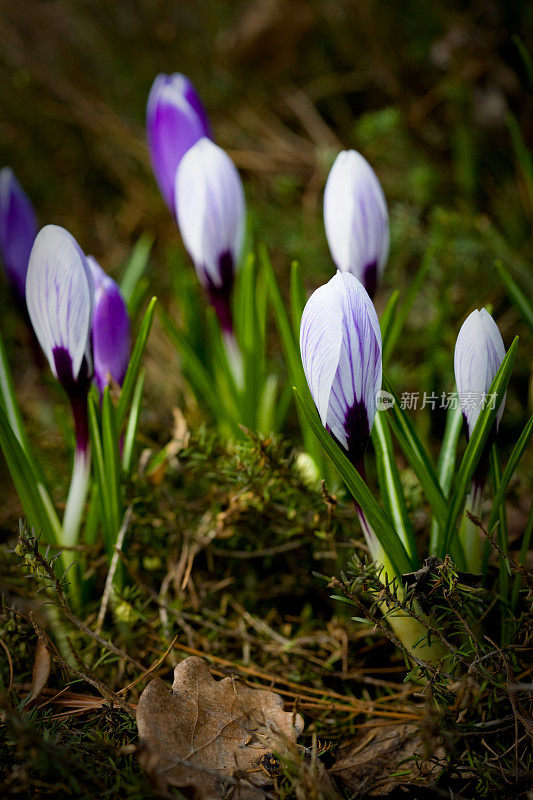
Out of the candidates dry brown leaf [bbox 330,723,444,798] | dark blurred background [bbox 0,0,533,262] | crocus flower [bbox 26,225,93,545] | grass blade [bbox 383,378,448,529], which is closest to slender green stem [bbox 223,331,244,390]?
crocus flower [bbox 26,225,93,545]

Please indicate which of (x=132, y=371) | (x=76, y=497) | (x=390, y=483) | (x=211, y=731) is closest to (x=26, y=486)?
(x=76, y=497)

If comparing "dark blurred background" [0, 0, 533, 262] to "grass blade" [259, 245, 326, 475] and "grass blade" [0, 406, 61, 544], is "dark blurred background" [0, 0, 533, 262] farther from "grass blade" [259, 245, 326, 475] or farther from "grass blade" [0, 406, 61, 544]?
"grass blade" [0, 406, 61, 544]

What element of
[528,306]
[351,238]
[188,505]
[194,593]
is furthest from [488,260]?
[194,593]

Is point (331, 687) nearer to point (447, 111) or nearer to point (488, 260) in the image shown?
point (488, 260)

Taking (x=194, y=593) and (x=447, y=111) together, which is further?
(x=447, y=111)

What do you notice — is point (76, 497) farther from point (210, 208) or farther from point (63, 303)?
point (210, 208)
